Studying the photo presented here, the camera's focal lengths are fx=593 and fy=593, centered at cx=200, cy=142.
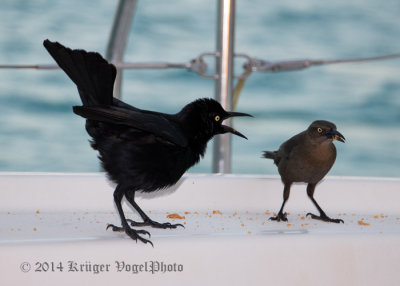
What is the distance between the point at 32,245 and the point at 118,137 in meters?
0.34

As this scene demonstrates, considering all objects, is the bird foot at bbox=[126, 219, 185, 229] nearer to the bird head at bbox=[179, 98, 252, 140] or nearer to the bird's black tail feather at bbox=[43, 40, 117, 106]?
the bird head at bbox=[179, 98, 252, 140]

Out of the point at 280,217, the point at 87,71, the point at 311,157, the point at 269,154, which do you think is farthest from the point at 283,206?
the point at 87,71

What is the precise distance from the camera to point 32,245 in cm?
127

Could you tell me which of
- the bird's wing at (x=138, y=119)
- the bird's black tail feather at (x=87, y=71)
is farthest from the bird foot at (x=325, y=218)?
the bird's black tail feather at (x=87, y=71)

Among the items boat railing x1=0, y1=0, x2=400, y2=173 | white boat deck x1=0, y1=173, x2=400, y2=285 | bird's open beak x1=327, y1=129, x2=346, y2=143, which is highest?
boat railing x1=0, y1=0, x2=400, y2=173

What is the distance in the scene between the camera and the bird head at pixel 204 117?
154 centimetres

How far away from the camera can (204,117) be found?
1.54 metres

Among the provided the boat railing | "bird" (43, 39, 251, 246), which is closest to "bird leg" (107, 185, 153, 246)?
"bird" (43, 39, 251, 246)

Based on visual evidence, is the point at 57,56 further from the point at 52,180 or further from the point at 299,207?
the point at 299,207

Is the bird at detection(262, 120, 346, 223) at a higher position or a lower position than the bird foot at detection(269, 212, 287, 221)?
higher

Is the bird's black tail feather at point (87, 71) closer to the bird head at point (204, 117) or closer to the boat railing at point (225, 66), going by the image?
the bird head at point (204, 117)

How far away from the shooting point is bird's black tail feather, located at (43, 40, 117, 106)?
4.61 ft

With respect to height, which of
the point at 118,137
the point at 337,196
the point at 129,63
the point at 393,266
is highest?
the point at 129,63

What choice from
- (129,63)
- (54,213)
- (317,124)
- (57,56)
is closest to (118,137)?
(57,56)
